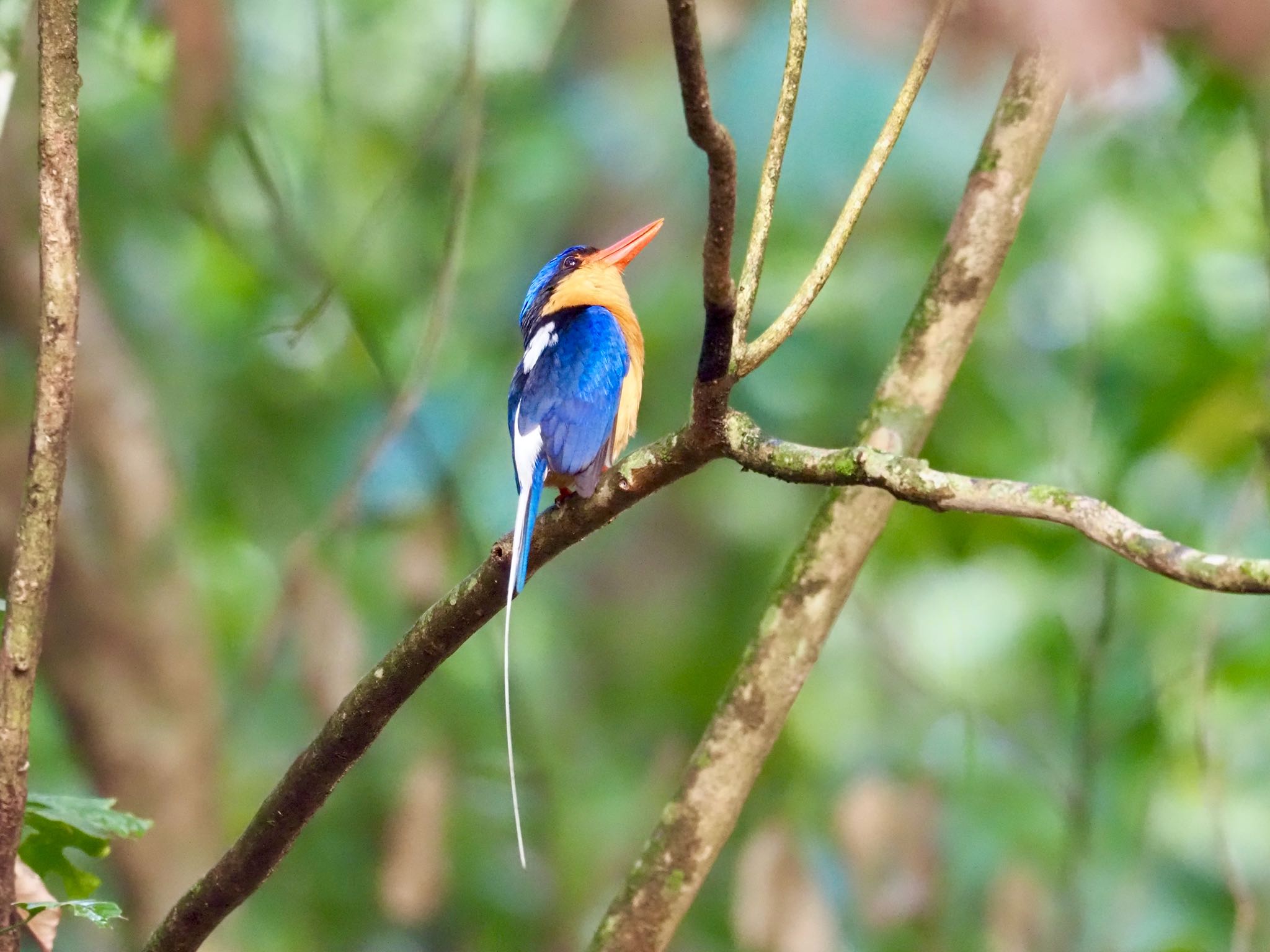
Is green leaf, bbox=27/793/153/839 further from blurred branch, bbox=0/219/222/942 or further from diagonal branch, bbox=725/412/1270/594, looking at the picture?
blurred branch, bbox=0/219/222/942

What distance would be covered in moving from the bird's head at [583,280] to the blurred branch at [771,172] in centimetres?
148

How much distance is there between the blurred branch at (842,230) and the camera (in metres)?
1.60

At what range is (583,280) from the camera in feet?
10.7

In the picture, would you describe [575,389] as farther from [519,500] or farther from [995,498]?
[995,498]

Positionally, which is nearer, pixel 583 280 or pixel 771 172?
pixel 771 172

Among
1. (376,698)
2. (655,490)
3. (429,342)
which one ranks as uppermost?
(429,342)

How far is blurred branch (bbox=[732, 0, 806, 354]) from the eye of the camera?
1.57m

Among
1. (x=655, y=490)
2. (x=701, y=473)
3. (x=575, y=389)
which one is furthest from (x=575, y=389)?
(x=701, y=473)

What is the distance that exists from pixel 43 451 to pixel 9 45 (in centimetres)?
133

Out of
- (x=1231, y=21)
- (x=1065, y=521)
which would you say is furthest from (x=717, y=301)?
(x=1231, y=21)

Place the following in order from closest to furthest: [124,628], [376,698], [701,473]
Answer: [376,698], [124,628], [701,473]

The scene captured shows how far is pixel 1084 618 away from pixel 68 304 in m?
3.70

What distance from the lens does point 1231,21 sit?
1.25 m

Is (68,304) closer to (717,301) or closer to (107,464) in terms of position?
(717,301)
